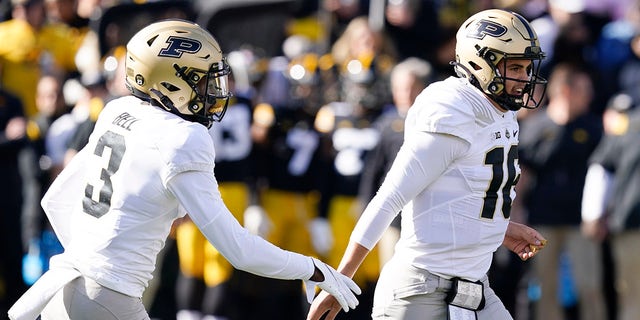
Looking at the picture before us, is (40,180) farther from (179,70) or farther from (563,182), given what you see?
(179,70)

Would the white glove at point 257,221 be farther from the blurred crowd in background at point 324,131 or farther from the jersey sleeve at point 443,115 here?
the jersey sleeve at point 443,115

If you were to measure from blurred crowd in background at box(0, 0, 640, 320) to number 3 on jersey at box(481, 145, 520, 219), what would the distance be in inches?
123

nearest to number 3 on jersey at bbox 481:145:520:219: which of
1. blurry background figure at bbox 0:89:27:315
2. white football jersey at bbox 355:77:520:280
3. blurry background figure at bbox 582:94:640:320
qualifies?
white football jersey at bbox 355:77:520:280

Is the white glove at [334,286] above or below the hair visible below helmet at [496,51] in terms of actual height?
below

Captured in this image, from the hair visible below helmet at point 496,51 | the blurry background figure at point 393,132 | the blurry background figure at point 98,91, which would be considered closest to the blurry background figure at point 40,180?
the blurry background figure at point 98,91

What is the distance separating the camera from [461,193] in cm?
480

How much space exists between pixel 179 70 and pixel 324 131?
4475 mm

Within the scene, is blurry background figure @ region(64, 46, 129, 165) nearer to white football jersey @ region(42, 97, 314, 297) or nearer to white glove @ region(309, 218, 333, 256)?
white glove @ region(309, 218, 333, 256)

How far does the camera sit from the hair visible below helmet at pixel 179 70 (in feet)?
15.3

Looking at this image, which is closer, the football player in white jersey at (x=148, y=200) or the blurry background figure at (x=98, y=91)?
the football player in white jersey at (x=148, y=200)

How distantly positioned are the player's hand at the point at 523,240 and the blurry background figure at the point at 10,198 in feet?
17.3

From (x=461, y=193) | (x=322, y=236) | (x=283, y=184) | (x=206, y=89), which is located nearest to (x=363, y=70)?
(x=283, y=184)

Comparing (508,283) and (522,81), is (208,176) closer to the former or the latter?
(522,81)

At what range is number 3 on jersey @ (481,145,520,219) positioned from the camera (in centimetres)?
481
